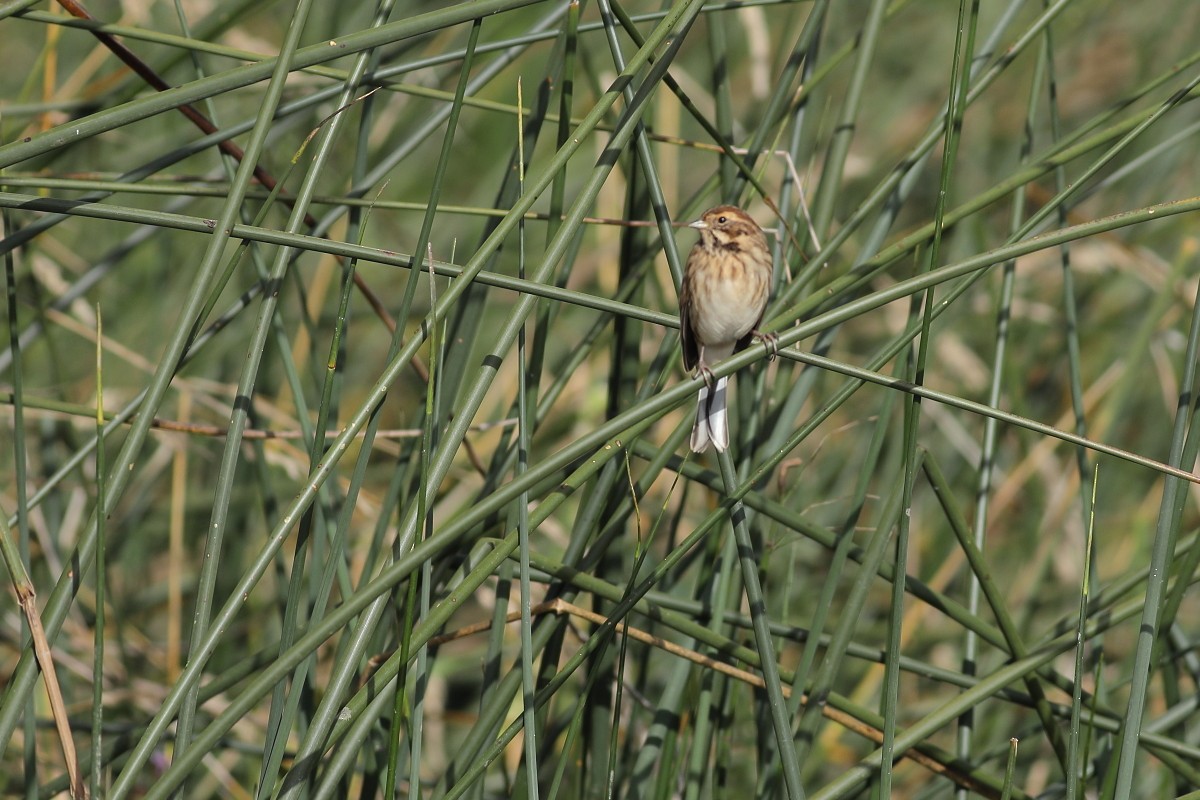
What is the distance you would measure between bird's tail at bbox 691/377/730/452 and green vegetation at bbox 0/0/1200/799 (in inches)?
2.6

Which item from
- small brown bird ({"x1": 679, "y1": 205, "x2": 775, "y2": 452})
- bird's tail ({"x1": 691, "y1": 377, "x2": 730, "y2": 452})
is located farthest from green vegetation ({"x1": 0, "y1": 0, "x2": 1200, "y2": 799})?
small brown bird ({"x1": 679, "y1": 205, "x2": 775, "y2": 452})

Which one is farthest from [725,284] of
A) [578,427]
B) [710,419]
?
[578,427]

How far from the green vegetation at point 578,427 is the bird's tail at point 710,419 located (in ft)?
0.22

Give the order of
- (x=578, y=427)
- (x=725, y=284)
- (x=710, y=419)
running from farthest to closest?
(x=578, y=427)
(x=725, y=284)
(x=710, y=419)

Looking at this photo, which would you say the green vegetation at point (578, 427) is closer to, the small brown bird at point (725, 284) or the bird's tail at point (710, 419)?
the bird's tail at point (710, 419)

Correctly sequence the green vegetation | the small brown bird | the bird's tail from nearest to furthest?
the green vegetation
the bird's tail
the small brown bird

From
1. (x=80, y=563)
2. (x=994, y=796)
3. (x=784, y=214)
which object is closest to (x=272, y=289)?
(x=80, y=563)

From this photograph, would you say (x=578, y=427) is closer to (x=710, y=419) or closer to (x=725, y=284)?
(x=725, y=284)

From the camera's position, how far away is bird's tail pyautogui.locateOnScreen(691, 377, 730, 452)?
2.74 m

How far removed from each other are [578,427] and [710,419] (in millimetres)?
2088

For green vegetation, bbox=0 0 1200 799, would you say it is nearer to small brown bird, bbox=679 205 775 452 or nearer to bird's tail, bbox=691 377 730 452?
bird's tail, bbox=691 377 730 452

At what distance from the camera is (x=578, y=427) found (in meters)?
4.95

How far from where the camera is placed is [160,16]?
579 centimetres

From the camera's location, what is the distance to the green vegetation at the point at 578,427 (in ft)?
6.50
